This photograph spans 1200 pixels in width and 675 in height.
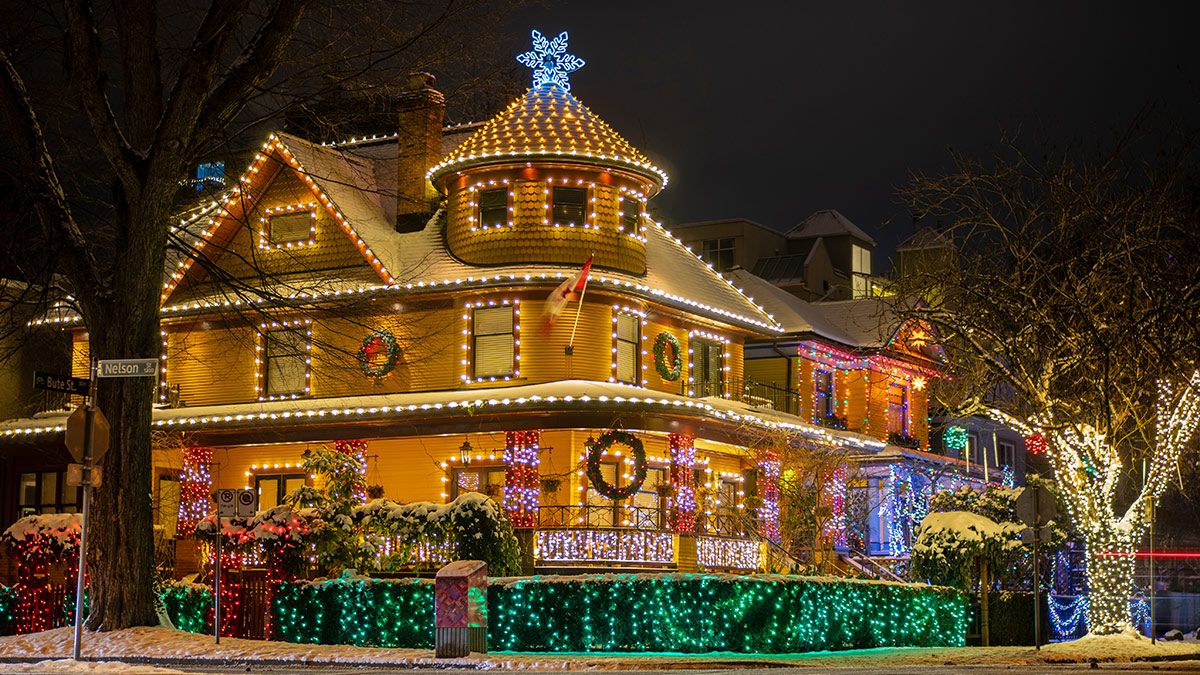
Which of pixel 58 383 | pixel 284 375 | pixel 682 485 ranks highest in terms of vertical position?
pixel 284 375

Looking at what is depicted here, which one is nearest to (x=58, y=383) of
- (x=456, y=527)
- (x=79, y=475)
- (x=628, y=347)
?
(x=79, y=475)

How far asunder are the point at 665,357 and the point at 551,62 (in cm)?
820

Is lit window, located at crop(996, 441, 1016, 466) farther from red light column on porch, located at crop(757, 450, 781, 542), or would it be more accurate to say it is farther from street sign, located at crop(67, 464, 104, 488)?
street sign, located at crop(67, 464, 104, 488)

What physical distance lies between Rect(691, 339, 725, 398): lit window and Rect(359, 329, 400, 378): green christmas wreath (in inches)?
323

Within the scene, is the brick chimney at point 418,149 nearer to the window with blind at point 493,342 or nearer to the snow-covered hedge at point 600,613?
the window with blind at point 493,342

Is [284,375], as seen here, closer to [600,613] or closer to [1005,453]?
[600,613]

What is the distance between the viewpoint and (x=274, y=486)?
129ft

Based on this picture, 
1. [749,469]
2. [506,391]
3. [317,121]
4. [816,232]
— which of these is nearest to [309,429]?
[506,391]

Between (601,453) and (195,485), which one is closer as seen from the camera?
(601,453)

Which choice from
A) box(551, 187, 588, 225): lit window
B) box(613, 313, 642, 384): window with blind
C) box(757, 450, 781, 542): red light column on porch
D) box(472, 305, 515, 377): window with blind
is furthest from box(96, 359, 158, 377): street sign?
box(757, 450, 781, 542): red light column on porch

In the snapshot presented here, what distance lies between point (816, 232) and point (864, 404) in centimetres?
1637

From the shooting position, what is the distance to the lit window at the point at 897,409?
5006 centimetres

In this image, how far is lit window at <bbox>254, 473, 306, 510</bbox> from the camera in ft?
128

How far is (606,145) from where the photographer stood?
122 feet
